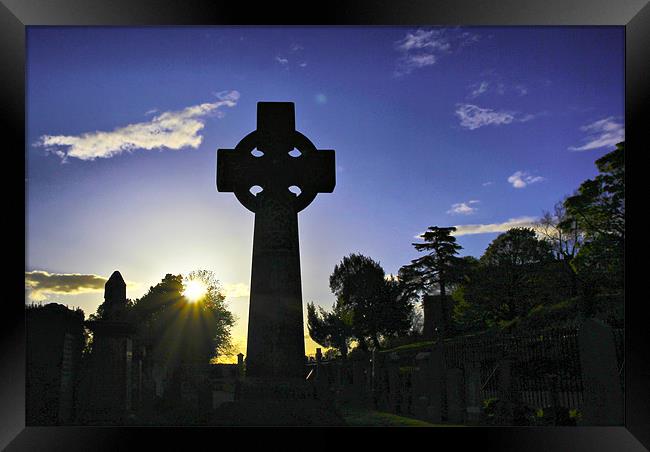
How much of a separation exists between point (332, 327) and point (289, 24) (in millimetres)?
39289

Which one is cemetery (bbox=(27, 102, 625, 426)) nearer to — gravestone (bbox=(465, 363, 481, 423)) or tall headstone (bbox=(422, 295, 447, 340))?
gravestone (bbox=(465, 363, 481, 423))

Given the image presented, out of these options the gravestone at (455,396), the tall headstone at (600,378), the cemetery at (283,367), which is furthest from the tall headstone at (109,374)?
the tall headstone at (600,378)

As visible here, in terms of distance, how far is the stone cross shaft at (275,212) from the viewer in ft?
27.8

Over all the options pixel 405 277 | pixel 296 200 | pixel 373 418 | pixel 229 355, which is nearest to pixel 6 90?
pixel 296 200

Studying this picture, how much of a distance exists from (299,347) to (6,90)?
518 centimetres

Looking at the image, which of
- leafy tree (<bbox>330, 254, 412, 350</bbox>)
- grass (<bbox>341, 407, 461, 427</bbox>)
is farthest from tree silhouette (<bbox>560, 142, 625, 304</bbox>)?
leafy tree (<bbox>330, 254, 412, 350</bbox>)

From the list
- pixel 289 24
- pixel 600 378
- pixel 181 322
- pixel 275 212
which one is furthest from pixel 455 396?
pixel 181 322

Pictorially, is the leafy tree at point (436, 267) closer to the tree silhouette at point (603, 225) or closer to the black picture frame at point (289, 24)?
the tree silhouette at point (603, 225)

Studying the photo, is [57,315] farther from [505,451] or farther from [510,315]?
[510,315]

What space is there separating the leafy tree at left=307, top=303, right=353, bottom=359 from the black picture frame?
116 ft

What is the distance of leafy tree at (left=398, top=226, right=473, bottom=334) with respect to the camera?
1529 inches

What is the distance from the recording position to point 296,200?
8.97 meters

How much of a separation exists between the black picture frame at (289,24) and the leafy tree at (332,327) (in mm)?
35478

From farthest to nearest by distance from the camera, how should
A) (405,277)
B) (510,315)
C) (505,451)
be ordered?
(405,277), (510,315), (505,451)
